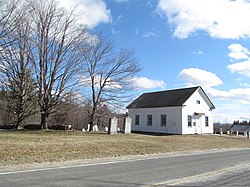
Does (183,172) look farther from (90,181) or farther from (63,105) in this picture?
(63,105)

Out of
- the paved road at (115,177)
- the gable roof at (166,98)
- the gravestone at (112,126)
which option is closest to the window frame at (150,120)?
the gable roof at (166,98)

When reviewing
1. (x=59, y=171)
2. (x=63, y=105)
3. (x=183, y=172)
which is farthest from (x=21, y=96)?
(x=183, y=172)

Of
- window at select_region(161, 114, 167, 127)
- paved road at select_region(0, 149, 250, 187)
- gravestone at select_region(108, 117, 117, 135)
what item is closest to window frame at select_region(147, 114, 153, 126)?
window at select_region(161, 114, 167, 127)

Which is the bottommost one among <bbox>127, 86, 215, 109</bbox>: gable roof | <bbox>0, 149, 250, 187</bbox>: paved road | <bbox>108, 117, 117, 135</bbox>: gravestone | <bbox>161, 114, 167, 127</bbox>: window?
<bbox>0, 149, 250, 187</bbox>: paved road

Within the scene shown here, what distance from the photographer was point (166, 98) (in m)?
43.0

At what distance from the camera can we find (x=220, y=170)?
1140 centimetres

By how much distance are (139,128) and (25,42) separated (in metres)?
23.6

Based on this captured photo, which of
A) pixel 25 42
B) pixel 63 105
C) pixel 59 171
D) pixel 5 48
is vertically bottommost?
pixel 59 171

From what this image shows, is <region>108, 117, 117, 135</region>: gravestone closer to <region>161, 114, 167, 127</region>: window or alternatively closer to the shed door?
<region>161, 114, 167, 127</region>: window

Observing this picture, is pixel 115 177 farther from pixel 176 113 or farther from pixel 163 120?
pixel 163 120

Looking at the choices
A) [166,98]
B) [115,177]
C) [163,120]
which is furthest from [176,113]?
[115,177]

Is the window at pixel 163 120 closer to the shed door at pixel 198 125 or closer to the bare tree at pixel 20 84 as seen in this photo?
the shed door at pixel 198 125

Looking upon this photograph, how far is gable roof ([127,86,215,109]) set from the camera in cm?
4041

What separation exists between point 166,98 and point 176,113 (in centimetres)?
410
